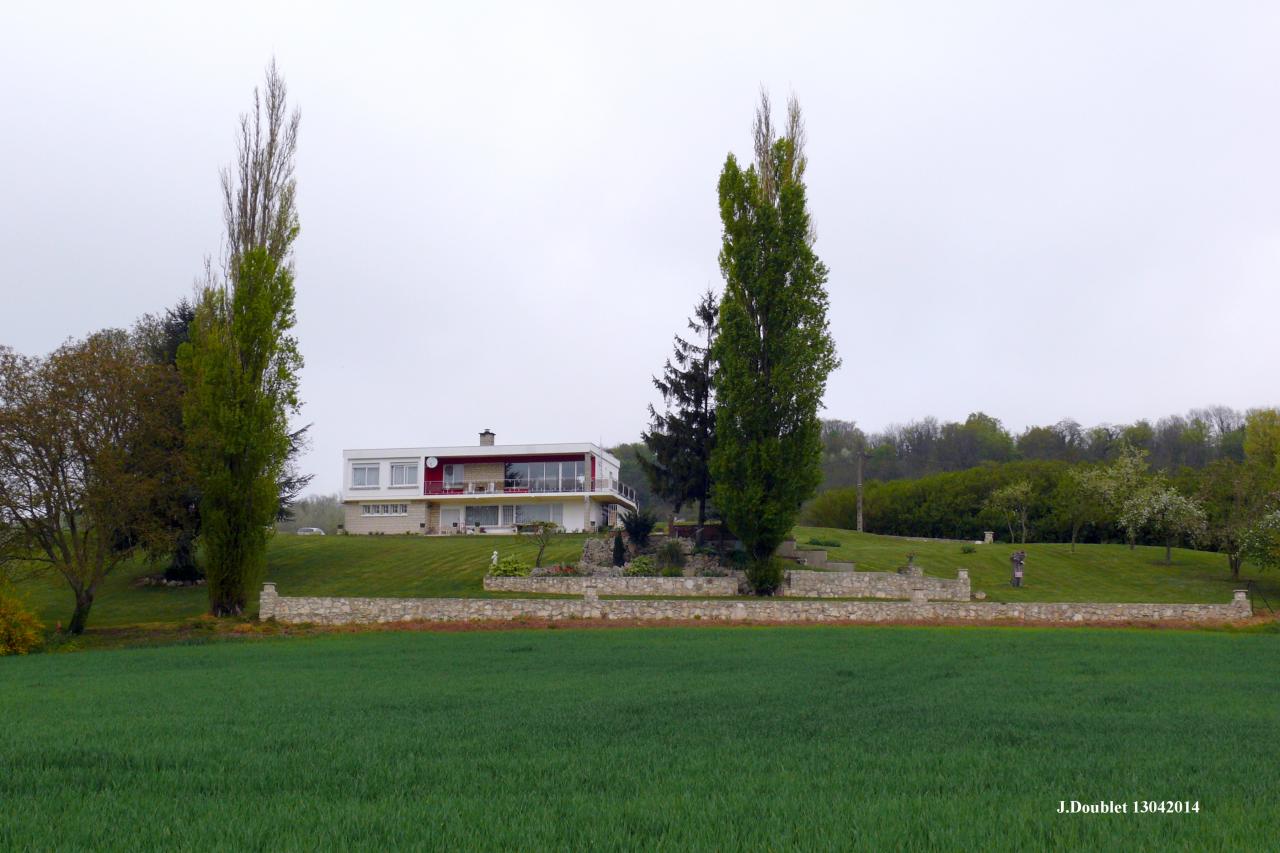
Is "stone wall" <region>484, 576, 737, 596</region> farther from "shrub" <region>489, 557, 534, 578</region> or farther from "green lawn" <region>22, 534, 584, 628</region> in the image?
"green lawn" <region>22, 534, 584, 628</region>

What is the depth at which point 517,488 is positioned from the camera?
54594 millimetres

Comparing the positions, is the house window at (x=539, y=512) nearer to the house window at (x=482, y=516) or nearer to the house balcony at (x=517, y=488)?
the house balcony at (x=517, y=488)

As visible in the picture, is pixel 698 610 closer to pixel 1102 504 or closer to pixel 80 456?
pixel 80 456

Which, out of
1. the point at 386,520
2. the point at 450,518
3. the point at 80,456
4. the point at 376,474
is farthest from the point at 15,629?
the point at 376,474

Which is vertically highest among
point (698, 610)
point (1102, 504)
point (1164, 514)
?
point (1102, 504)

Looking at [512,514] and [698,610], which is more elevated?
[512,514]

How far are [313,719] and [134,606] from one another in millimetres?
28080

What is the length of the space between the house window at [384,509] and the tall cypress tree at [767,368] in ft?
97.6

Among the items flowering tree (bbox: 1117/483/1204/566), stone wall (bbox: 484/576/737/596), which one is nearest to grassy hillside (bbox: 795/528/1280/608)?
flowering tree (bbox: 1117/483/1204/566)

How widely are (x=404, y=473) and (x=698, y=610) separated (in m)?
32.9

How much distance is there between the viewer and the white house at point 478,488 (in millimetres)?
54094

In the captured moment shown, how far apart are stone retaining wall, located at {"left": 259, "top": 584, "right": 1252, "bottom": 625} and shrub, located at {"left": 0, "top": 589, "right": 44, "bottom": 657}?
597cm

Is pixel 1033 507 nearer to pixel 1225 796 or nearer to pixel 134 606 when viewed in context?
pixel 134 606

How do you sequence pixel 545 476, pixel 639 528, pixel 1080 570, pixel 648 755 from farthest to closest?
pixel 545 476
pixel 1080 570
pixel 639 528
pixel 648 755
